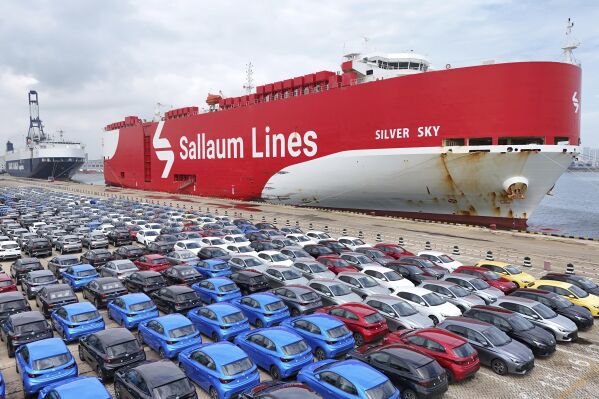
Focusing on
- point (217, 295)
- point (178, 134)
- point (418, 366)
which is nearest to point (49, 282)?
point (217, 295)

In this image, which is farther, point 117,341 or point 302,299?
point 302,299

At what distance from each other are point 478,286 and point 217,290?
1144 centimetres

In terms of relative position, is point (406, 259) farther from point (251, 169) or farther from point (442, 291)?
point (251, 169)

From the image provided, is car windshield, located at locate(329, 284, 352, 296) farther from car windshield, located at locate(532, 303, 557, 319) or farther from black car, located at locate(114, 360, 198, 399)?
black car, located at locate(114, 360, 198, 399)

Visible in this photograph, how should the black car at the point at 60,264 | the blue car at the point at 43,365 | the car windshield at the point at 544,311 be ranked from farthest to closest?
the black car at the point at 60,264, the car windshield at the point at 544,311, the blue car at the point at 43,365

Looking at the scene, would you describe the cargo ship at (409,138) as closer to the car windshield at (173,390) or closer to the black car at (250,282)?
the black car at (250,282)

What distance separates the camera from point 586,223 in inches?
2520

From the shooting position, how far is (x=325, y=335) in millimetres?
12891

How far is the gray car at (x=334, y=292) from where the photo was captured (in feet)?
55.6

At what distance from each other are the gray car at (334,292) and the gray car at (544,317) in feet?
18.7

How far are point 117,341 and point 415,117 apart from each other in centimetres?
3441

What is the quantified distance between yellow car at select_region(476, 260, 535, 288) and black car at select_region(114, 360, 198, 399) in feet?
56.5

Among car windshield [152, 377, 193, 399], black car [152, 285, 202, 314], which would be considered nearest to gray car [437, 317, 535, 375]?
car windshield [152, 377, 193, 399]

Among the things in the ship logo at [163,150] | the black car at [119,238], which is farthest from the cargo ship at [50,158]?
the black car at [119,238]
